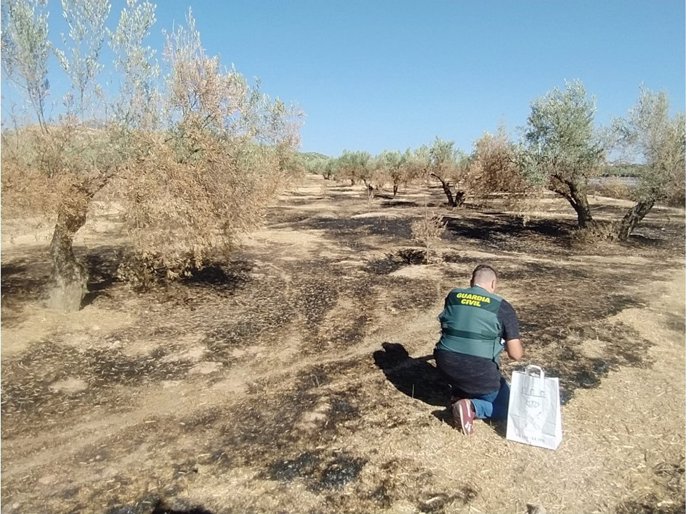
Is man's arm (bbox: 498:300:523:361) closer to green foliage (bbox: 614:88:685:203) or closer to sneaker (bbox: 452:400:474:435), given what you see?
sneaker (bbox: 452:400:474:435)

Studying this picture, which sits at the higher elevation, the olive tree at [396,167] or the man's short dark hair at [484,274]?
the olive tree at [396,167]

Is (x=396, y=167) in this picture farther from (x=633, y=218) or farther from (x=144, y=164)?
(x=144, y=164)

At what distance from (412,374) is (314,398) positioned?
5.52ft

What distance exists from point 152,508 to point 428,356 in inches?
191

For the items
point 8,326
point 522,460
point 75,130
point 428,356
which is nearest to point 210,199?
point 75,130

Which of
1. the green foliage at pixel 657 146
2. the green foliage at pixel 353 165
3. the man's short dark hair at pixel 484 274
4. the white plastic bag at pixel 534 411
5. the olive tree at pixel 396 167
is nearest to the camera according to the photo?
the white plastic bag at pixel 534 411

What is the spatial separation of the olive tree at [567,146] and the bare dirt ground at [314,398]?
282 inches

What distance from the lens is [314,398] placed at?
20.7ft

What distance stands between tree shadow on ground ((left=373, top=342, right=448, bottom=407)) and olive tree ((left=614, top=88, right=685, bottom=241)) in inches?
629

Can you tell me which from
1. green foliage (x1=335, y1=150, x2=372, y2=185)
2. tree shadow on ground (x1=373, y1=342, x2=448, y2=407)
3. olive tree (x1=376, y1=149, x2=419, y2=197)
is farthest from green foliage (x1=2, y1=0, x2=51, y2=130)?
green foliage (x1=335, y1=150, x2=372, y2=185)

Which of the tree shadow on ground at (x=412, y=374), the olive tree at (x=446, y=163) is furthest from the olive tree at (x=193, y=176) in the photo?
the olive tree at (x=446, y=163)

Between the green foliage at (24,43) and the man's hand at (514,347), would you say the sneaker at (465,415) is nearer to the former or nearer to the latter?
the man's hand at (514,347)

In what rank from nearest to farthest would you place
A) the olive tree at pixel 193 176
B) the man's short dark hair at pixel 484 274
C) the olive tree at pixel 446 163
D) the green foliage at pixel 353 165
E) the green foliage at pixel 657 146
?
the man's short dark hair at pixel 484 274, the olive tree at pixel 193 176, the green foliage at pixel 657 146, the olive tree at pixel 446 163, the green foliage at pixel 353 165

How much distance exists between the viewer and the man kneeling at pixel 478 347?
16.7ft
